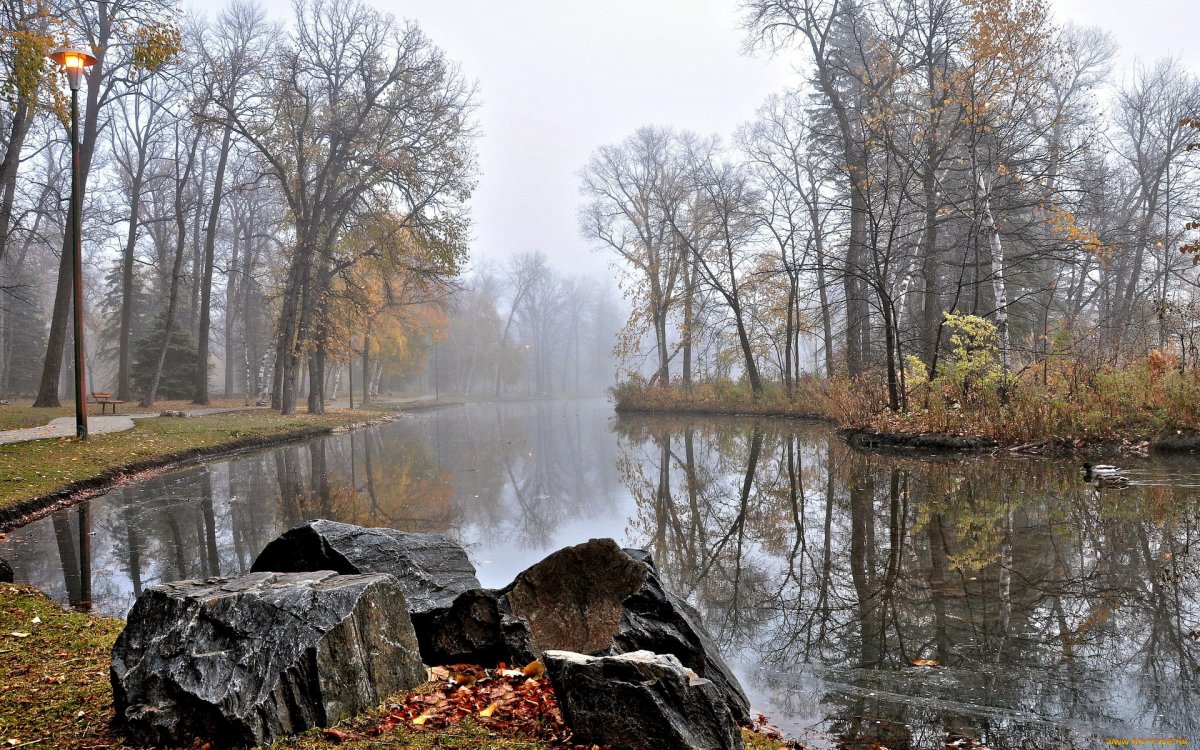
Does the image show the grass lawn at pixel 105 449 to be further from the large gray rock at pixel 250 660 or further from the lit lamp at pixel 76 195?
the large gray rock at pixel 250 660

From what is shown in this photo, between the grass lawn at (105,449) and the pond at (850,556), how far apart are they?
687mm

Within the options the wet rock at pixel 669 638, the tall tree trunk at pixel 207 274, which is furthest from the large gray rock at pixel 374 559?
the tall tree trunk at pixel 207 274

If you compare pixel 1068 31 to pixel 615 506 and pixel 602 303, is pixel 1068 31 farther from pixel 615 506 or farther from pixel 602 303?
pixel 602 303

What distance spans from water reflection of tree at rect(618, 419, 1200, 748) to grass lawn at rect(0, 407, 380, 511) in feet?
27.1

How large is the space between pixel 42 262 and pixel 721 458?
46796 mm

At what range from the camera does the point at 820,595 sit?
5.59 metres

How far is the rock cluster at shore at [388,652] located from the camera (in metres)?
2.80

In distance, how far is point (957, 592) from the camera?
17.4 ft

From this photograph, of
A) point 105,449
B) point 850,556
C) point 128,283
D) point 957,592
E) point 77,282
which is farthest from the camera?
point 128,283

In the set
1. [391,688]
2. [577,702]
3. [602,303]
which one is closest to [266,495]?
[391,688]

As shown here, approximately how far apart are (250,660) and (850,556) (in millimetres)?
5323

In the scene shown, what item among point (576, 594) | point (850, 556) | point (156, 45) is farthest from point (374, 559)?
point (156, 45)

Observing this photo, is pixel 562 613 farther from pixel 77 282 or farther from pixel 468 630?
pixel 77 282

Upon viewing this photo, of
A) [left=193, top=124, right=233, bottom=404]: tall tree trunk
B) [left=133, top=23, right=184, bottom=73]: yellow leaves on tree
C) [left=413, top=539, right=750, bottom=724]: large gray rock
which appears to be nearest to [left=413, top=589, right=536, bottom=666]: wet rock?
[left=413, top=539, right=750, bottom=724]: large gray rock
